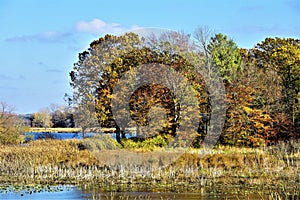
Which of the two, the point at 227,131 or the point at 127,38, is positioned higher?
the point at 127,38

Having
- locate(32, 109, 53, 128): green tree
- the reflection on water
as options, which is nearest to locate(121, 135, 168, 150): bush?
the reflection on water

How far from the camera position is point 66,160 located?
26.8 meters

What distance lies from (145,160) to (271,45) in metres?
26.6

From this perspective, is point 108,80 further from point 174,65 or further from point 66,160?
point 66,160

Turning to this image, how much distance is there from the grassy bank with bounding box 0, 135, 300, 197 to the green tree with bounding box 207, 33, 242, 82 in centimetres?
958

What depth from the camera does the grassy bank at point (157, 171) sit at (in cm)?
1981

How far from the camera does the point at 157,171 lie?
2262 centimetres

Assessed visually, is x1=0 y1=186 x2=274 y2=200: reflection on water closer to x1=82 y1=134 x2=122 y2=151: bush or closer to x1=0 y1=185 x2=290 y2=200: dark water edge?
x1=0 y1=185 x2=290 y2=200: dark water edge

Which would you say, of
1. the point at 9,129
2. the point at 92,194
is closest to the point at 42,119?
the point at 9,129

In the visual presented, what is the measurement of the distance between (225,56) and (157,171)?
704 inches

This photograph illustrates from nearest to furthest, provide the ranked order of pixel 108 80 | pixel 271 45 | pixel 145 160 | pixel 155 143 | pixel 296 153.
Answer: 1. pixel 145 160
2. pixel 296 153
3. pixel 155 143
4. pixel 108 80
5. pixel 271 45

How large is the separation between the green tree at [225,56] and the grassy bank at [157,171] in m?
9.58

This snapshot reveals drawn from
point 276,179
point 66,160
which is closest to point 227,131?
point 66,160

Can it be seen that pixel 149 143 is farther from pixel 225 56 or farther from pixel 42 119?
pixel 42 119
